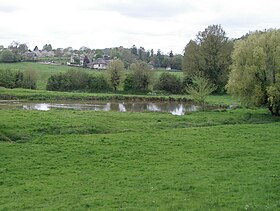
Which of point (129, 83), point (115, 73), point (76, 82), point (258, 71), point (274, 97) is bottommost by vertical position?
point (274, 97)

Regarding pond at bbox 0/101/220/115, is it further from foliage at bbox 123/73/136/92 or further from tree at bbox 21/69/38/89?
tree at bbox 21/69/38/89

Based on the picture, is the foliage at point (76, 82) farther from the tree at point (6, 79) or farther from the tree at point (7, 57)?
the tree at point (7, 57)

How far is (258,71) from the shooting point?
136 feet

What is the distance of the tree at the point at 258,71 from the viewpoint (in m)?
41.1

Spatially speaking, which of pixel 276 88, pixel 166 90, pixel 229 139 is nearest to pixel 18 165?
pixel 229 139

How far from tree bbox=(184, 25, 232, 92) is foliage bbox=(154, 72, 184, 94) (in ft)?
12.9

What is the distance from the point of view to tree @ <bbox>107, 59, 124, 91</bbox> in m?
85.9

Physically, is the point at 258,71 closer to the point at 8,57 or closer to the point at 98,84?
the point at 98,84

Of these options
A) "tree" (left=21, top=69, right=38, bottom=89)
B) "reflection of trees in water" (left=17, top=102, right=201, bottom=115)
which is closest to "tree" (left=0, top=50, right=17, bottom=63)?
"tree" (left=21, top=69, right=38, bottom=89)

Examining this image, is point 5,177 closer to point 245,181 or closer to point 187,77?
point 245,181

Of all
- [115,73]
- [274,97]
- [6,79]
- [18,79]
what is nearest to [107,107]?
[115,73]

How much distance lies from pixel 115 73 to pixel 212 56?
22306 mm

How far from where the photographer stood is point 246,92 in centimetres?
4256

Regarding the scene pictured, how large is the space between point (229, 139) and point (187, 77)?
57.7 metres
